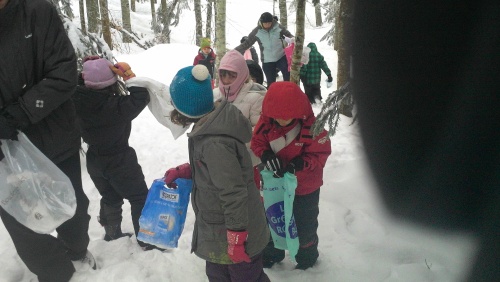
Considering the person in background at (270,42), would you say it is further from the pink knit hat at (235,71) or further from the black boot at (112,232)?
the black boot at (112,232)

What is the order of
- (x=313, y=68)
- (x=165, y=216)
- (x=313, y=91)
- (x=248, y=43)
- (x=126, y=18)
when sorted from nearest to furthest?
1. (x=165, y=216)
2. (x=248, y=43)
3. (x=313, y=68)
4. (x=313, y=91)
5. (x=126, y=18)

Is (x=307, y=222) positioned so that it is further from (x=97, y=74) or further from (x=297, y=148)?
(x=97, y=74)

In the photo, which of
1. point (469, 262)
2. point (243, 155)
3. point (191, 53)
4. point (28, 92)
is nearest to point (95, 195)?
point (28, 92)

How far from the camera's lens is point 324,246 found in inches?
138

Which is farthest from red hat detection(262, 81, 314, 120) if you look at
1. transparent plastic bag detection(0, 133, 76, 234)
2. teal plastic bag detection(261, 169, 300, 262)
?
transparent plastic bag detection(0, 133, 76, 234)

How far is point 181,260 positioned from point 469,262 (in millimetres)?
2256

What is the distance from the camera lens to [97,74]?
10.1ft

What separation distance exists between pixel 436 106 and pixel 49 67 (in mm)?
2088

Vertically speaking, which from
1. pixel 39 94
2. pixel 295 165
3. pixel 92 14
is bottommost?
pixel 295 165

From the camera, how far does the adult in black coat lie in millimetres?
1026

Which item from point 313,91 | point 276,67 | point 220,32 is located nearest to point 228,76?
point 220,32

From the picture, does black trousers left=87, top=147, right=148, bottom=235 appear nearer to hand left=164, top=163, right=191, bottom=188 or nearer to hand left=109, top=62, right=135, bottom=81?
hand left=109, top=62, right=135, bottom=81

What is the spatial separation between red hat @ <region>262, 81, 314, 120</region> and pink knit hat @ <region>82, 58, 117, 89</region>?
1.32 meters

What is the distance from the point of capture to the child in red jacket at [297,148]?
2.77m
